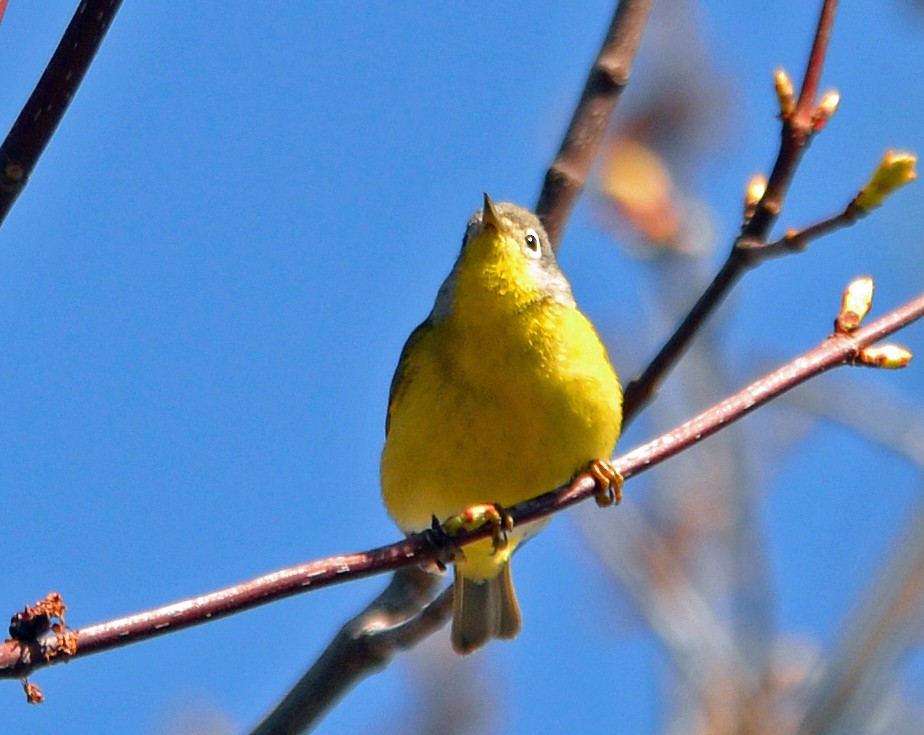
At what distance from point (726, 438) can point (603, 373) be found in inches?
19.7

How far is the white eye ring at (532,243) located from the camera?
177 inches

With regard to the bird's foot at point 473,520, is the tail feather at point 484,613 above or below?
above

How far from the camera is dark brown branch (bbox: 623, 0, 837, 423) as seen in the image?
8.24ft

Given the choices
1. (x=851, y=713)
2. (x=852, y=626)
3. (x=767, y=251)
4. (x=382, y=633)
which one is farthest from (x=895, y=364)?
(x=382, y=633)

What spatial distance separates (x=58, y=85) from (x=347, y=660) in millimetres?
1851

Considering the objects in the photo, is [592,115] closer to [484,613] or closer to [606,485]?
[606,485]

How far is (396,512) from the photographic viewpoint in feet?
14.4

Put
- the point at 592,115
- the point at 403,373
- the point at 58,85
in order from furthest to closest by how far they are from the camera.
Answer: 1. the point at 403,373
2. the point at 592,115
3. the point at 58,85

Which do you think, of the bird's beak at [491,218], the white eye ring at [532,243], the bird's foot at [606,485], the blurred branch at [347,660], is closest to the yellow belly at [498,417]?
the bird's foot at [606,485]

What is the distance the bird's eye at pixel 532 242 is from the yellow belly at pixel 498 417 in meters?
0.29

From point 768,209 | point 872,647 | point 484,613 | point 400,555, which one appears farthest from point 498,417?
point 872,647

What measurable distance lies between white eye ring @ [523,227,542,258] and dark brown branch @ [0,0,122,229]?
2.49 m

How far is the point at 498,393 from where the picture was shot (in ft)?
13.4

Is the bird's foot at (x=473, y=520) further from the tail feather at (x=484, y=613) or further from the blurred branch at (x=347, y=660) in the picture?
the tail feather at (x=484, y=613)
